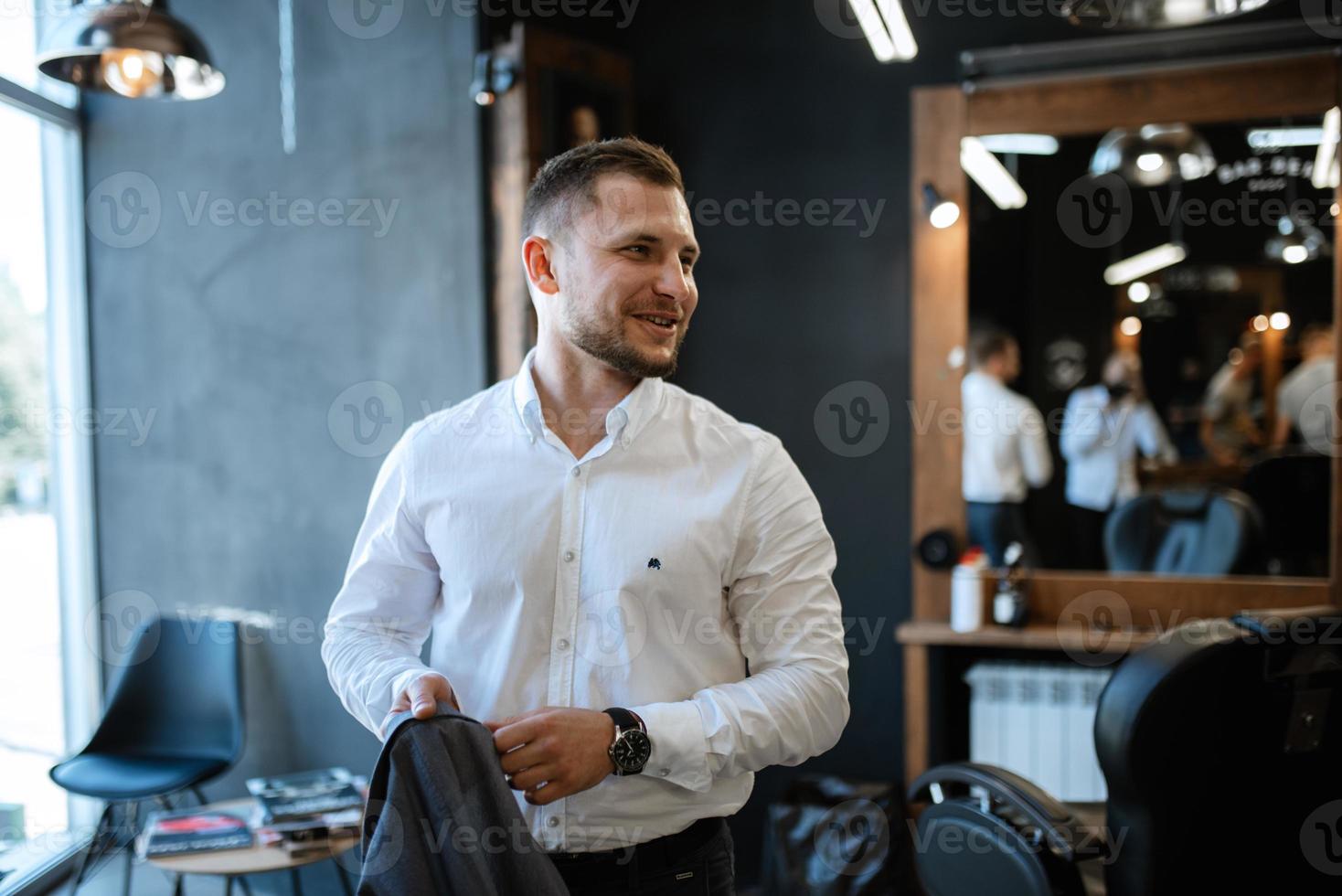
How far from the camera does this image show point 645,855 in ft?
5.14

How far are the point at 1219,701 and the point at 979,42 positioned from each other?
2743 millimetres

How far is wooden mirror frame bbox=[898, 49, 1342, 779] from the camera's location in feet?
11.9

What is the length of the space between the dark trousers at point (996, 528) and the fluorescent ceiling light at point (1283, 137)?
146cm

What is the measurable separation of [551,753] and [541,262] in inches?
30.0

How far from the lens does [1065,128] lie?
12.6 ft

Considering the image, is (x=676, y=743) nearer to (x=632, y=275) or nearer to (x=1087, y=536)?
(x=632, y=275)

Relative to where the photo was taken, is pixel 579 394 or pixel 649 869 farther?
pixel 579 394

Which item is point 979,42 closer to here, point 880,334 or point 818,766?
point 880,334

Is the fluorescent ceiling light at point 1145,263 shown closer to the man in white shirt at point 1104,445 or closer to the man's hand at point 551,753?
the man in white shirt at point 1104,445

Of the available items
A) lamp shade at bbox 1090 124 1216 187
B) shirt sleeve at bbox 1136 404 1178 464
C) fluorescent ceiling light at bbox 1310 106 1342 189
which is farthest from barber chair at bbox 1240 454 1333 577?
lamp shade at bbox 1090 124 1216 187

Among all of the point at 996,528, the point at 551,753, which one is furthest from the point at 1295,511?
the point at 551,753

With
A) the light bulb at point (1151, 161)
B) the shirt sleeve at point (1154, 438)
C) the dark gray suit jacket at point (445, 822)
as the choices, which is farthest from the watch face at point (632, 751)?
the light bulb at point (1151, 161)

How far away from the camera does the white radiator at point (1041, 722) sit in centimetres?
382

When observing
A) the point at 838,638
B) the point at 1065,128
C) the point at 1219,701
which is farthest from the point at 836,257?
the point at 838,638
